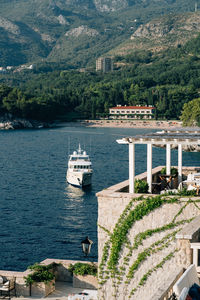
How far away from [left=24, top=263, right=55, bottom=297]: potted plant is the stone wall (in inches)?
73.7

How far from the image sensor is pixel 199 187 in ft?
46.4

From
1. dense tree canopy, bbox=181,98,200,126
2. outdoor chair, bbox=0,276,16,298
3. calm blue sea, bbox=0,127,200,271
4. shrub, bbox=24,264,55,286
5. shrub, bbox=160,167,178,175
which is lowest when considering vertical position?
calm blue sea, bbox=0,127,200,271

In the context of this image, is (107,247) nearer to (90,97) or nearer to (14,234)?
(14,234)

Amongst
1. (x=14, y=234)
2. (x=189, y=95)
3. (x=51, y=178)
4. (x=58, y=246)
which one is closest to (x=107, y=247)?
(x=58, y=246)

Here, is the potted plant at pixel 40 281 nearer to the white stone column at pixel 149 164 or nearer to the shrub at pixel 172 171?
the white stone column at pixel 149 164

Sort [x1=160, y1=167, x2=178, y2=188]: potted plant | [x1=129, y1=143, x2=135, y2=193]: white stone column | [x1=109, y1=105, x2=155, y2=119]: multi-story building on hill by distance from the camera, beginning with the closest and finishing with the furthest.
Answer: [x1=129, y1=143, x2=135, y2=193]: white stone column → [x1=160, y1=167, x2=178, y2=188]: potted plant → [x1=109, y1=105, x2=155, y2=119]: multi-story building on hill

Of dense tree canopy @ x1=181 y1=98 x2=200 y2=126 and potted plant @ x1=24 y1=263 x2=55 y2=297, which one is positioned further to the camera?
dense tree canopy @ x1=181 y1=98 x2=200 y2=126

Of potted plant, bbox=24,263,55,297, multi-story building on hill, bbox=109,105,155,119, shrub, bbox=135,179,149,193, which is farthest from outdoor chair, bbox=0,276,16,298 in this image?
multi-story building on hill, bbox=109,105,155,119

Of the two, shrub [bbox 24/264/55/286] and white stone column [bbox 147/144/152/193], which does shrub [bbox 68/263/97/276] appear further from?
white stone column [bbox 147/144/152/193]

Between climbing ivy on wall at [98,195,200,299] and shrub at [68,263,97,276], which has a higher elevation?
climbing ivy on wall at [98,195,200,299]

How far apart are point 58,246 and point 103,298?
16.5m

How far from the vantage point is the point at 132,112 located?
181625mm

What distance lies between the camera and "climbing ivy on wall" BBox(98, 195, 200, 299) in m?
13.0

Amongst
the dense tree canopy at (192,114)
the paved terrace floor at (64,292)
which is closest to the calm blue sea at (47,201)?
the paved terrace floor at (64,292)
